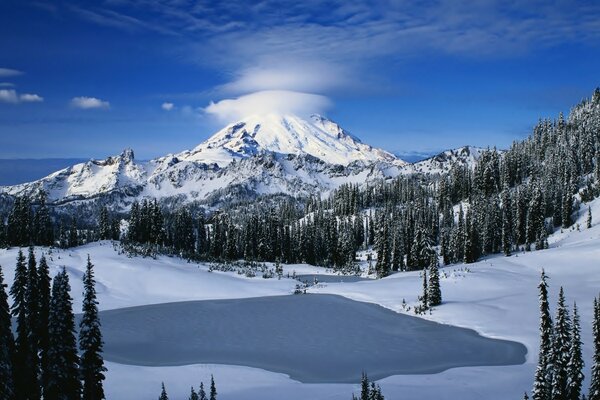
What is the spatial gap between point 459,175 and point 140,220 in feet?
344

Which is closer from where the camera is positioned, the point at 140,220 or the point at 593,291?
the point at 593,291

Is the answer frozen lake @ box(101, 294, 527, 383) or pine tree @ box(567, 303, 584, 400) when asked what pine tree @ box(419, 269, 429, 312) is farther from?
pine tree @ box(567, 303, 584, 400)

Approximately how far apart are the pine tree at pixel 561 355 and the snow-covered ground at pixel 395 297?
2.95 meters

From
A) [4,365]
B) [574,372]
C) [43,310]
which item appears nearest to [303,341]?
[574,372]

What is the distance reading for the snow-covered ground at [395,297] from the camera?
31.1m

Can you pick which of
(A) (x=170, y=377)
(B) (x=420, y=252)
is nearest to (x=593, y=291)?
(B) (x=420, y=252)

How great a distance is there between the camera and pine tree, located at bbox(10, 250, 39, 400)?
25859 mm

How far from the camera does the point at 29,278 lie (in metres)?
27.7

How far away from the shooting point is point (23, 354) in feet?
87.7

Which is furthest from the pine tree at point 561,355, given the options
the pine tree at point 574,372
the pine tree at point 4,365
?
the pine tree at point 4,365

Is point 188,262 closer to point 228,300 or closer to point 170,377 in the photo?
point 228,300

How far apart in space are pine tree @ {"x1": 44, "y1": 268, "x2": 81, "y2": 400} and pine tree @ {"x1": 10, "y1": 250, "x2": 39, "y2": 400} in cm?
221

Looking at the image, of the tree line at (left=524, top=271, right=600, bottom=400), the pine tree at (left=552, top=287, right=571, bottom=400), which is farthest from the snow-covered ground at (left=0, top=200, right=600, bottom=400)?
the tree line at (left=524, top=271, right=600, bottom=400)

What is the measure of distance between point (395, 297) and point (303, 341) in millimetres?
20807
